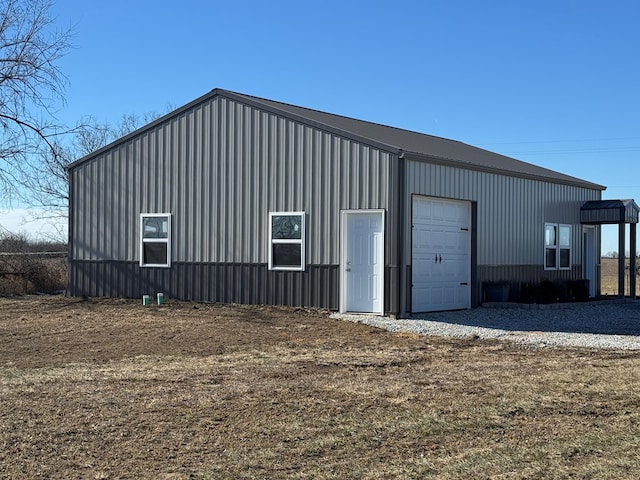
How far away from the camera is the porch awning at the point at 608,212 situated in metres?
22.9

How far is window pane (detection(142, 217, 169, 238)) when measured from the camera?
19.8 metres

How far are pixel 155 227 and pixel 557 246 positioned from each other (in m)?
11.0

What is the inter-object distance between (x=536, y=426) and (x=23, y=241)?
26888mm

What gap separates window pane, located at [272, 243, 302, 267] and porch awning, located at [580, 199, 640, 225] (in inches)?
399

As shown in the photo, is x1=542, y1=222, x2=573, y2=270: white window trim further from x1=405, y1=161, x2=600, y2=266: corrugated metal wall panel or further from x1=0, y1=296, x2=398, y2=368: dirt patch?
x1=0, y1=296, x2=398, y2=368: dirt patch

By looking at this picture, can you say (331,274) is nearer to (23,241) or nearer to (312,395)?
(312,395)

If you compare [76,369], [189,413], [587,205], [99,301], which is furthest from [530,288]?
[189,413]

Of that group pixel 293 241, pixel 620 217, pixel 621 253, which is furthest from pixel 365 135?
pixel 621 253

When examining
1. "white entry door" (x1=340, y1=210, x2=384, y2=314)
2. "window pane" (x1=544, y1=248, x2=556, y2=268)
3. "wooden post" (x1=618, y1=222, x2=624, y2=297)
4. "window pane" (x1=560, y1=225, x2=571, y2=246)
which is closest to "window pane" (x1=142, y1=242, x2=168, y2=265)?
"white entry door" (x1=340, y1=210, x2=384, y2=314)

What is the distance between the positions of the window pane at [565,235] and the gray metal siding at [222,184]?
8.56 m

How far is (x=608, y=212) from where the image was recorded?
2338 centimetres

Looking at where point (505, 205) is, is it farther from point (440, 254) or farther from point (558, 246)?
point (558, 246)

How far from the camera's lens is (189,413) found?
7.72 m

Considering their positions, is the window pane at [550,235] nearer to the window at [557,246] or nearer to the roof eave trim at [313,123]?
the window at [557,246]
